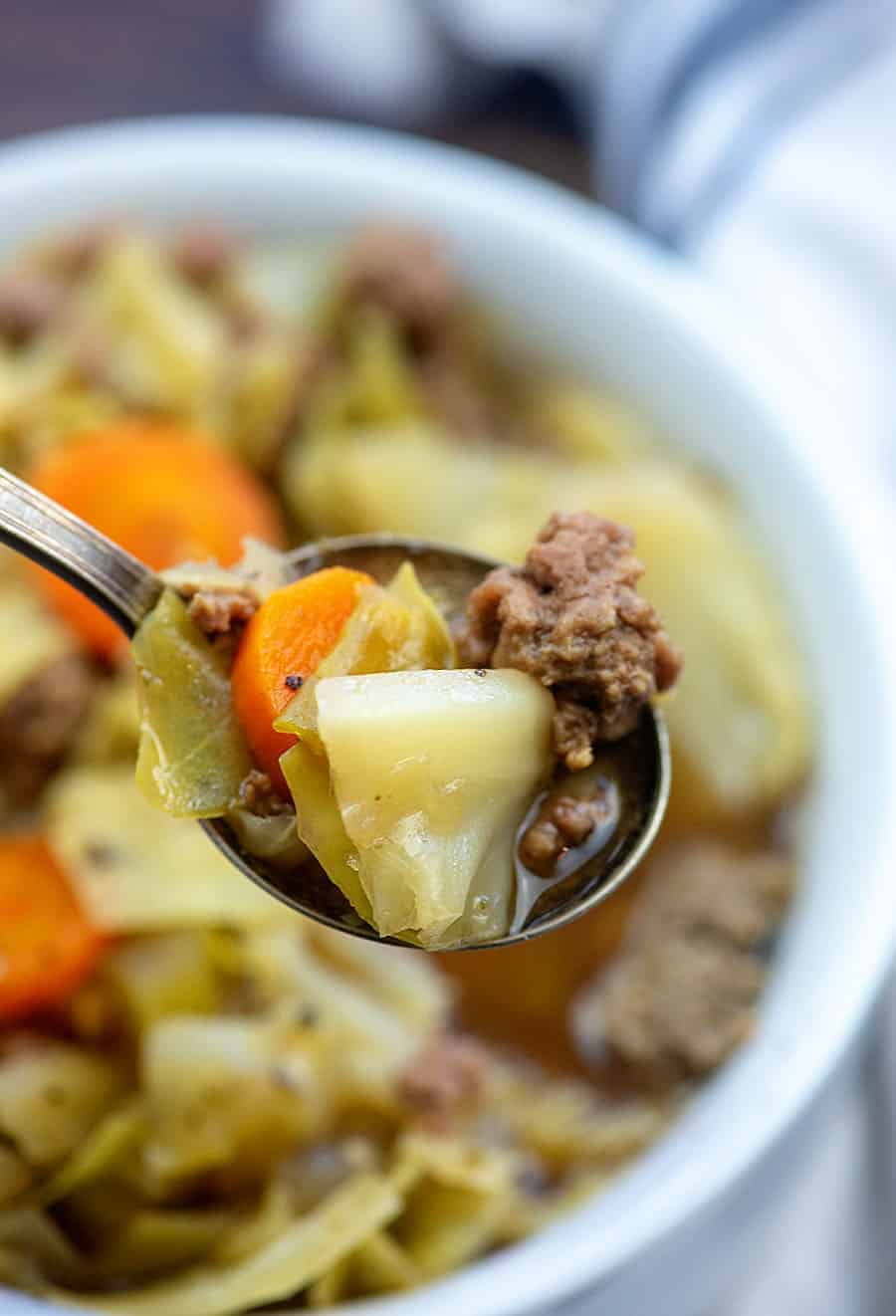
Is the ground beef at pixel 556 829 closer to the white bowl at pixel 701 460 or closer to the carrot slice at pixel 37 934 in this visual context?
the white bowl at pixel 701 460

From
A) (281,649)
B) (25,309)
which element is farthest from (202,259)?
(281,649)

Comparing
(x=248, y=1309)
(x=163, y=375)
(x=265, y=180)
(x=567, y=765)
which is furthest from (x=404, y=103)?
(x=248, y=1309)

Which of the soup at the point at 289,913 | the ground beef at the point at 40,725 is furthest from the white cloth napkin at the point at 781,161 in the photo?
the ground beef at the point at 40,725

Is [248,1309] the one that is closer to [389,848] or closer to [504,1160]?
[504,1160]

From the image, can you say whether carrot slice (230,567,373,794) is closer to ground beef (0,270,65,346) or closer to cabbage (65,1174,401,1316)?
cabbage (65,1174,401,1316)

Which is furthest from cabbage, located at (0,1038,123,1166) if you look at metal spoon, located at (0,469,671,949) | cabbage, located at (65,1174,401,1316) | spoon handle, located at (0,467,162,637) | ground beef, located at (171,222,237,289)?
ground beef, located at (171,222,237,289)

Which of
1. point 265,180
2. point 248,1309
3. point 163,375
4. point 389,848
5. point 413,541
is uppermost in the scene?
point 265,180

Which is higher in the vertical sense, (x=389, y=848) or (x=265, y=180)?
(x=265, y=180)
